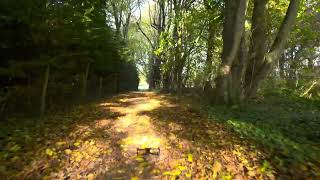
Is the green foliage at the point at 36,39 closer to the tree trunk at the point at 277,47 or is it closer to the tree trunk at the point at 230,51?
the tree trunk at the point at 230,51

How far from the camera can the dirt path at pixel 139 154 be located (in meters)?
5.16

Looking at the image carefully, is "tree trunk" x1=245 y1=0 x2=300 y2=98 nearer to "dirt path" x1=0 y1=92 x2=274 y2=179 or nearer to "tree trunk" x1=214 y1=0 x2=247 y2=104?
"tree trunk" x1=214 y1=0 x2=247 y2=104

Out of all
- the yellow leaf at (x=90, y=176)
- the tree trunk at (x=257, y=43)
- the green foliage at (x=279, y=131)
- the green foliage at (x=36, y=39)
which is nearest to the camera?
the yellow leaf at (x=90, y=176)

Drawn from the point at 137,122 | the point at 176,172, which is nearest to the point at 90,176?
the point at 176,172

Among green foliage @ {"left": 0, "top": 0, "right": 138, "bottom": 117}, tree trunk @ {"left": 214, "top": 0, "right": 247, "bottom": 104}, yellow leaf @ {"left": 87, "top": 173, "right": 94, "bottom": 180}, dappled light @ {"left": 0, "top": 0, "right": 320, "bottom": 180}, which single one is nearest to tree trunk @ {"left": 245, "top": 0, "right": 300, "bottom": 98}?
dappled light @ {"left": 0, "top": 0, "right": 320, "bottom": 180}

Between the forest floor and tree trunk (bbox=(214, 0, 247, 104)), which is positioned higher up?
tree trunk (bbox=(214, 0, 247, 104))

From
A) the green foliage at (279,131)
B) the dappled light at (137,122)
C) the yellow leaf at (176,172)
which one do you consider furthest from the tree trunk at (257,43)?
the yellow leaf at (176,172)

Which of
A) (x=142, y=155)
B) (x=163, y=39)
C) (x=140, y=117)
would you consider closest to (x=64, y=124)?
(x=140, y=117)

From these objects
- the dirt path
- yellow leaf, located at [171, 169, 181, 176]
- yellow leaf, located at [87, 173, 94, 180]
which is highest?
the dirt path

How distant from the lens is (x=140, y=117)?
8250mm

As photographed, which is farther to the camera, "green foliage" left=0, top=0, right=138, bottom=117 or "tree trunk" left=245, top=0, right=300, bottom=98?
"tree trunk" left=245, top=0, right=300, bottom=98

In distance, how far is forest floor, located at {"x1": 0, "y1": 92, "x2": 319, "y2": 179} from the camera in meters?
5.15

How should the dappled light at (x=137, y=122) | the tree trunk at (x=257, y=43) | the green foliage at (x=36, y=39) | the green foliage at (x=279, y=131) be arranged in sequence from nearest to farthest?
the dappled light at (x=137, y=122)
the green foliage at (x=279, y=131)
the green foliage at (x=36, y=39)
the tree trunk at (x=257, y=43)

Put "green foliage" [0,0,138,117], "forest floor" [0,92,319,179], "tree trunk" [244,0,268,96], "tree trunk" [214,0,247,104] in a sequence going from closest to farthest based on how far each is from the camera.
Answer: "forest floor" [0,92,319,179] → "green foliage" [0,0,138,117] → "tree trunk" [214,0,247,104] → "tree trunk" [244,0,268,96]
